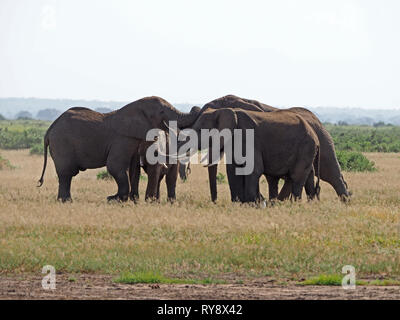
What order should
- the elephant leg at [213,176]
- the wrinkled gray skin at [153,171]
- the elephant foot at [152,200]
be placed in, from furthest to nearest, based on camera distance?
the wrinkled gray skin at [153,171]
the elephant leg at [213,176]
the elephant foot at [152,200]

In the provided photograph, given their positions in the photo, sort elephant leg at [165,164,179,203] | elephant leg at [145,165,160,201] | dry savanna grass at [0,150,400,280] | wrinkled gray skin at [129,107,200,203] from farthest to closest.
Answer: elephant leg at [165,164,179,203]
elephant leg at [145,165,160,201]
wrinkled gray skin at [129,107,200,203]
dry savanna grass at [0,150,400,280]

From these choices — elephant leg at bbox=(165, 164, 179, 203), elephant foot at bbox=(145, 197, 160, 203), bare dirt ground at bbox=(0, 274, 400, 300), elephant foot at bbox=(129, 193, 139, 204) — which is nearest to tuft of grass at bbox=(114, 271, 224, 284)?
bare dirt ground at bbox=(0, 274, 400, 300)

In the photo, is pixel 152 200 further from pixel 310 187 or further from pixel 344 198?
pixel 344 198

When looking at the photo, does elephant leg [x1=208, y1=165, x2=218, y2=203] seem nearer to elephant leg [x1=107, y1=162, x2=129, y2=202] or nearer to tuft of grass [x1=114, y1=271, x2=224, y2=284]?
elephant leg [x1=107, y1=162, x2=129, y2=202]

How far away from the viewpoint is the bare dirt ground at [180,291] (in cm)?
982

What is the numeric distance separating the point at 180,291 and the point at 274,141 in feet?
25.1

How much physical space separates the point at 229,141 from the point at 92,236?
4572 mm

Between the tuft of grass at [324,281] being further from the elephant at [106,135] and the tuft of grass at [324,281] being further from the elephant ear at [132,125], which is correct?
the elephant ear at [132,125]

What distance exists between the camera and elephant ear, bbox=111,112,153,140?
1819 cm

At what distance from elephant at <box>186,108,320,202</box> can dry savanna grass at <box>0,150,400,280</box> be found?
0.94 metres

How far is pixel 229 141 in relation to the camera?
17.3 metres

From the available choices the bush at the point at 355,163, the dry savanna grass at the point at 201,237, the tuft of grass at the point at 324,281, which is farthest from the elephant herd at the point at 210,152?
the bush at the point at 355,163

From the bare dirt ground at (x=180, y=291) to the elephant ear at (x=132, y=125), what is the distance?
24.8 ft
